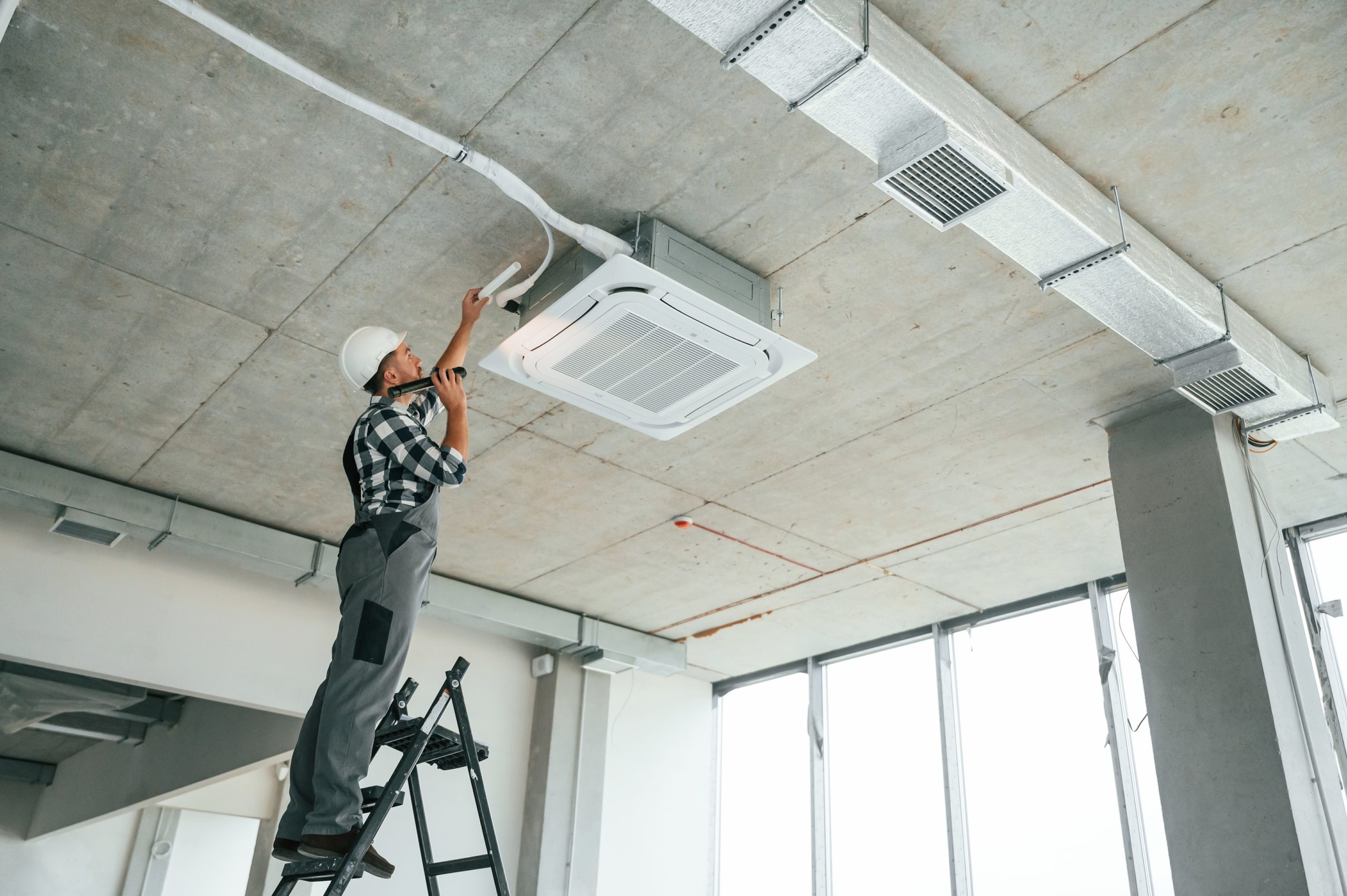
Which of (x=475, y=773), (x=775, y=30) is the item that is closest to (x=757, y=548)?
(x=475, y=773)

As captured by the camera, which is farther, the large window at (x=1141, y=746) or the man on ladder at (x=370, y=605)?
the large window at (x=1141, y=746)

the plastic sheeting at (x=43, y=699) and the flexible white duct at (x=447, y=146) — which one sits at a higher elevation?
the flexible white duct at (x=447, y=146)

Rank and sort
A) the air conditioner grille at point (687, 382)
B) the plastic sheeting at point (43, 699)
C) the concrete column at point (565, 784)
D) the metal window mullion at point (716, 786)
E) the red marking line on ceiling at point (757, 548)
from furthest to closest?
the metal window mullion at point (716, 786) → the plastic sheeting at point (43, 699) → the concrete column at point (565, 784) → the red marking line on ceiling at point (757, 548) → the air conditioner grille at point (687, 382)

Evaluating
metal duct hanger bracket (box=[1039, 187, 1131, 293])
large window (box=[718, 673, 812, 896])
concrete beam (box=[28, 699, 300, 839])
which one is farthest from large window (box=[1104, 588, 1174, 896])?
concrete beam (box=[28, 699, 300, 839])

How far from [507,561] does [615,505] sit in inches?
38.6

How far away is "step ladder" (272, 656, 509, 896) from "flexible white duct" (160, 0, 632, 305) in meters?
1.26

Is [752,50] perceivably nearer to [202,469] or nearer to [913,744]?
[202,469]

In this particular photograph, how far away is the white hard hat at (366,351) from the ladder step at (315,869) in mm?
1366

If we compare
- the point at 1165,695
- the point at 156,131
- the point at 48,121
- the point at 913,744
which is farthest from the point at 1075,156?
the point at 913,744

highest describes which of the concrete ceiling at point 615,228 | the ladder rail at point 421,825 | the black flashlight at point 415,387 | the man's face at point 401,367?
the concrete ceiling at point 615,228

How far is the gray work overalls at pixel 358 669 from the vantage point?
2.46 m

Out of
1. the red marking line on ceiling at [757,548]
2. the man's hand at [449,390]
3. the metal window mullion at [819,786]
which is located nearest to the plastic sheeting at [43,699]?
the red marking line on ceiling at [757,548]

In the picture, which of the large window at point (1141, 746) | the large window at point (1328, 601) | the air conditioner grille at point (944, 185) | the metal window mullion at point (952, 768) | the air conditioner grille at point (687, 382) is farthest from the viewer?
the metal window mullion at point (952, 768)

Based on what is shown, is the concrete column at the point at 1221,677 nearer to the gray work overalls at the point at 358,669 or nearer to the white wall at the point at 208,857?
the gray work overalls at the point at 358,669
